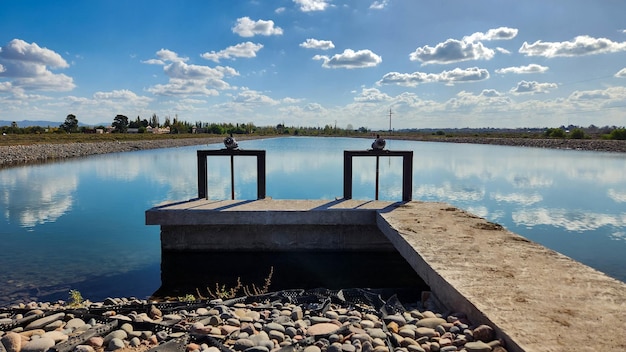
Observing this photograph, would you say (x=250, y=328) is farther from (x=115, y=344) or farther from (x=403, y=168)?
(x=403, y=168)

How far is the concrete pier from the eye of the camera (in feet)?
12.9

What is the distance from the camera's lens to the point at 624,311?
418cm

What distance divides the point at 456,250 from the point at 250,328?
3.39 m

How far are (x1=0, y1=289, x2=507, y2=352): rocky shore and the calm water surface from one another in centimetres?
311

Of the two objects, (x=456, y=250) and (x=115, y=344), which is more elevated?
(x=456, y=250)

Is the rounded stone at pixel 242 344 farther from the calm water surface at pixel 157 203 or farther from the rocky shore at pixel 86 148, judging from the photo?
the rocky shore at pixel 86 148

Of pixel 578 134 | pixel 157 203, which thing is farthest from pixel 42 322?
pixel 578 134

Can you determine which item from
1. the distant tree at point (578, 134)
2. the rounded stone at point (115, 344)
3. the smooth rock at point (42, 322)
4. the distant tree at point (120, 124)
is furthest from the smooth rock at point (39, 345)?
the distant tree at point (120, 124)

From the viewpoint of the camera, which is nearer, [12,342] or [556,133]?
[12,342]

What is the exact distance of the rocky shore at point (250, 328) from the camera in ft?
13.4

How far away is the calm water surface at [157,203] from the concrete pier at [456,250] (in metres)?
1.78

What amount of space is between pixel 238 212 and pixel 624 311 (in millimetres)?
6942

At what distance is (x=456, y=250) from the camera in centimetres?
651

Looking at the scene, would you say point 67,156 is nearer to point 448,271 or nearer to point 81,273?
point 81,273
